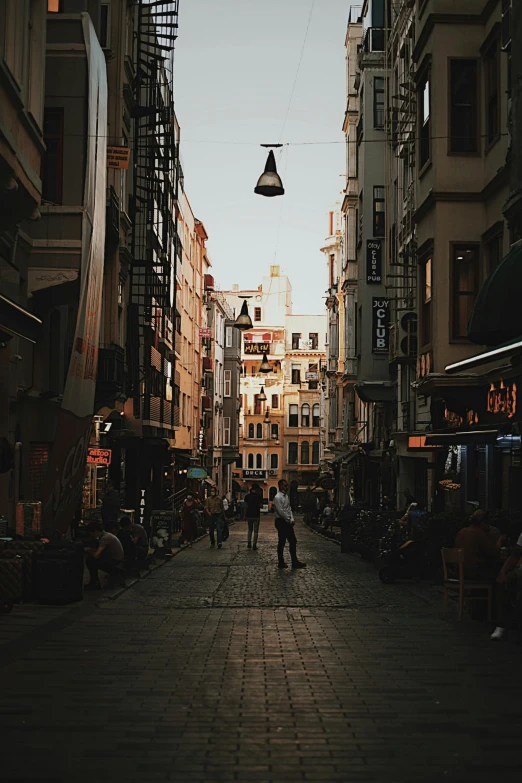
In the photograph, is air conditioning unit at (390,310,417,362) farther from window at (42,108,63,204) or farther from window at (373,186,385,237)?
window at (42,108,63,204)

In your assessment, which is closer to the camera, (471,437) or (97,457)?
(471,437)

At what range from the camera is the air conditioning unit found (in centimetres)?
3381

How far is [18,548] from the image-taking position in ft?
51.9

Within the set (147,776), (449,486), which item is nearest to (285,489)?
(449,486)

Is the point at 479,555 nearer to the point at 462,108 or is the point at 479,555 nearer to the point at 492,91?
the point at 492,91

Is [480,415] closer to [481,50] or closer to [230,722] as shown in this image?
[481,50]

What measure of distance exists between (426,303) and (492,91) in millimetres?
5085

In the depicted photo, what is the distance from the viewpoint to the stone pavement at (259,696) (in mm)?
7094

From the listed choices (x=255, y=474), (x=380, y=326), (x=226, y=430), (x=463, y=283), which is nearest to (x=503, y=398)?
(x=463, y=283)

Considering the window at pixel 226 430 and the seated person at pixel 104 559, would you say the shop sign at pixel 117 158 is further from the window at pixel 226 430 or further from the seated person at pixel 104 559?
the window at pixel 226 430

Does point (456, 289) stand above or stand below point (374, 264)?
below

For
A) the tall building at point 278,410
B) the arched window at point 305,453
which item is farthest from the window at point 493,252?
the arched window at point 305,453

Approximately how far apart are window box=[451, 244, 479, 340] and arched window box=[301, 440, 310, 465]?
9377 centimetres

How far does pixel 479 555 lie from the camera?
14.7 meters
